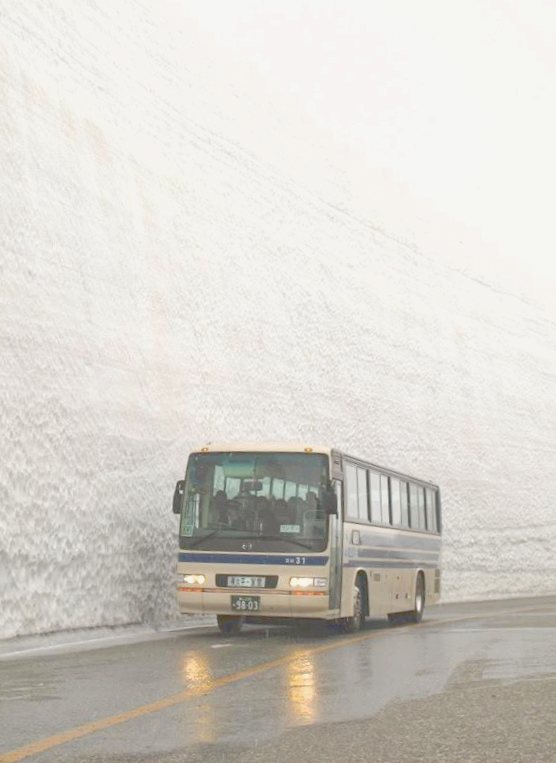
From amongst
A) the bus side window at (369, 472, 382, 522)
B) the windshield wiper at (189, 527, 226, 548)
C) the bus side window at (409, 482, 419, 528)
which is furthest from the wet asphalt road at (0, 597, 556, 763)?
the bus side window at (409, 482, 419, 528)

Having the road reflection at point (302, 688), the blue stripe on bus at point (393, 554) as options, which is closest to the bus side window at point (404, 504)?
the blue stripe on bus at point (393, 554)

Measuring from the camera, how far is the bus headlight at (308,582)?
17312 mm

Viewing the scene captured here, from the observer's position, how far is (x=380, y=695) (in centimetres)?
971

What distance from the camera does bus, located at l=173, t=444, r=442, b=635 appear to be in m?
17.3

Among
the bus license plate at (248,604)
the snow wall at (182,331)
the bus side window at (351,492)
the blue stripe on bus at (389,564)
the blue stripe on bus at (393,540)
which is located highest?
the snow wall at (182,331)

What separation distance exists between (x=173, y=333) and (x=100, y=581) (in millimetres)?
7353

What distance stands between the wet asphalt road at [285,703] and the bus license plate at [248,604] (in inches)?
60.9

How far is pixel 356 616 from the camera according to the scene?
1902 cm

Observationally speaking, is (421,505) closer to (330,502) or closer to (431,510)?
(431,510)

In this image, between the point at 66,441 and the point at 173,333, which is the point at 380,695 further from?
the point at 173,333

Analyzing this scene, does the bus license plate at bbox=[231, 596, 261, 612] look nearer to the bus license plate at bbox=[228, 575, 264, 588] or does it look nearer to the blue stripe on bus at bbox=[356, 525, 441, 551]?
the bus license plate at bbox=[228, 575, 264, 588]

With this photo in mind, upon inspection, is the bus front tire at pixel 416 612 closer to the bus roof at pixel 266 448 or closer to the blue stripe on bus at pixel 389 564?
the blue stripe on bus at pixel 389 564

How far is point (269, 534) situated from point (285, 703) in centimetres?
834

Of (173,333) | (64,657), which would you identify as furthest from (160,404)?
(64,657)
